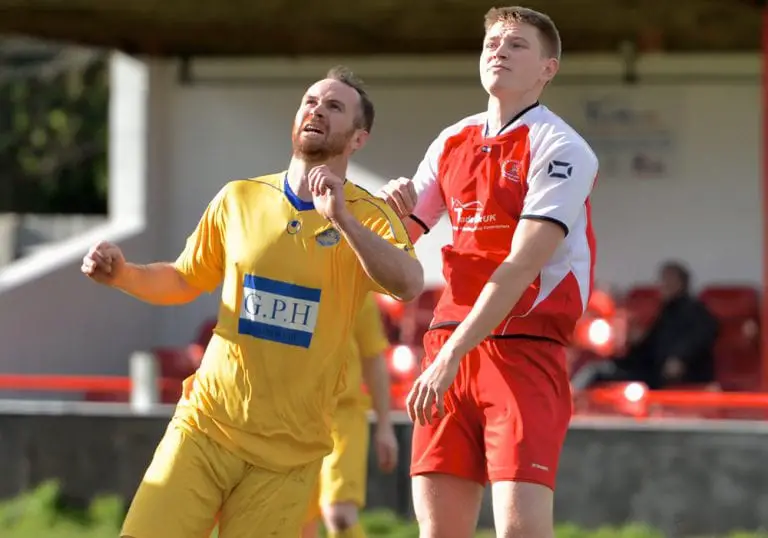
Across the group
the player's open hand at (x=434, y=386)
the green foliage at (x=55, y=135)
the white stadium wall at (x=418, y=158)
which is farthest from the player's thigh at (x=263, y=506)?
the green foliage at (x=55, y=135)

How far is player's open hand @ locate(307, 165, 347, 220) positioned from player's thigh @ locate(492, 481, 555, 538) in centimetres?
91

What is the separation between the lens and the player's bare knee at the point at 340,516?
6.88 metres

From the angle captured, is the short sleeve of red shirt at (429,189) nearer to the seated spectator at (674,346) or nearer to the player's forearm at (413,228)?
the player's forearm at (413,228)

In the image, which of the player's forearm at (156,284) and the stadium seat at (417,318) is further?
the stadium seat at (417,318)

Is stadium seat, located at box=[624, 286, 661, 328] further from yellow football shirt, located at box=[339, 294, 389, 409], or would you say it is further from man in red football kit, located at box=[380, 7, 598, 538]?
man in red football kit, located at box=[380, 7, 598, 538]

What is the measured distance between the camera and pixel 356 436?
23.1 ft

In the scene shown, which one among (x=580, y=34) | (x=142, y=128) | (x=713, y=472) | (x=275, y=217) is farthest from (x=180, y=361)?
(x=275, y=217)

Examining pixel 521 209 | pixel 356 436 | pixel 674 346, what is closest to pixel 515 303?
pixel 521 209

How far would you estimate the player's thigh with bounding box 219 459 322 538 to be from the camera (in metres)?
4.89

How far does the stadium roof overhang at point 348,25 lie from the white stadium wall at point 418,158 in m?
0.21

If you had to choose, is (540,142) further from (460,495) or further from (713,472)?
(713,472)

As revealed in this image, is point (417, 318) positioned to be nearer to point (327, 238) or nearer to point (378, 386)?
point (378, 386)

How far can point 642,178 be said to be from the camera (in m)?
14.3

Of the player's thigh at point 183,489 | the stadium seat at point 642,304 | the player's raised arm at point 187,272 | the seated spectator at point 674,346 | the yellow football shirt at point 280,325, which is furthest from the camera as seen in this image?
the stadium seat at point 642,304
